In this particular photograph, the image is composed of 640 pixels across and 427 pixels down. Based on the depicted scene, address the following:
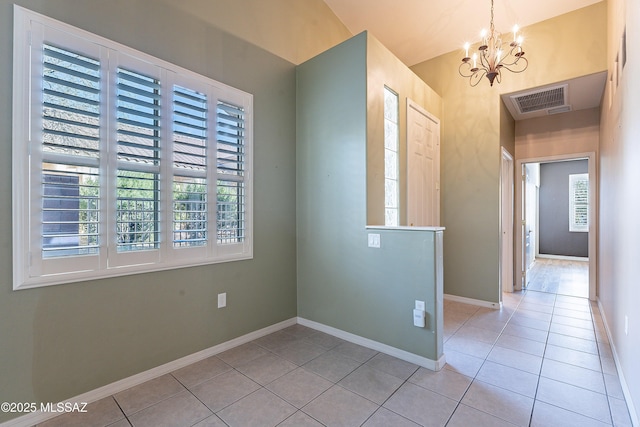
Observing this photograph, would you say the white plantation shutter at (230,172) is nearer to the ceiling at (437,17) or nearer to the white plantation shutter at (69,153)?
the white plantation shutter at (69,153)

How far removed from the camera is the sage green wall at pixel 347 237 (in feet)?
8.14

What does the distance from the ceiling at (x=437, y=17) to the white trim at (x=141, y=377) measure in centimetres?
406

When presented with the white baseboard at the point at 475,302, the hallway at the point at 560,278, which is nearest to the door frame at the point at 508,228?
the hallway at the point at 560,278

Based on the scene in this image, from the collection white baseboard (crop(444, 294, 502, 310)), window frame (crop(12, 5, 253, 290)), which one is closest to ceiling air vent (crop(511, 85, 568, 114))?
white baseboard (crop(444, 294, 502, 310))

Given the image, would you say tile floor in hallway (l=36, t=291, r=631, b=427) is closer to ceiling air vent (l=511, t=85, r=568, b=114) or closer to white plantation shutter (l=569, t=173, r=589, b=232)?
ceiling air vent (l=511, t=85, r=568, b=114)

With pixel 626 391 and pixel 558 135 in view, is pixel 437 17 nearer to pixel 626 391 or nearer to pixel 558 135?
pixel 558 135

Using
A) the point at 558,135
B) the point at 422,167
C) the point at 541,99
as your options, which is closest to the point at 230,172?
the point at 422,167

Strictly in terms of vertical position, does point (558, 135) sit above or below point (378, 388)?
above

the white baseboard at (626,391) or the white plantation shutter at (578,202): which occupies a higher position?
the white plantation shutter at (578,202)

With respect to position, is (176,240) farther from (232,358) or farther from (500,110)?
(500,110)

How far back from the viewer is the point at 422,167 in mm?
3879

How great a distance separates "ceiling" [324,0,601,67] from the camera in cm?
352

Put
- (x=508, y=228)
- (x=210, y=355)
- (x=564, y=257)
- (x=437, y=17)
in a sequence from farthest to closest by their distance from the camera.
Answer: (x=564, y=257), (x=508, y=228), (x=437, y=17), (x=210, y=355)

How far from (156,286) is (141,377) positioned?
67 centimetres
